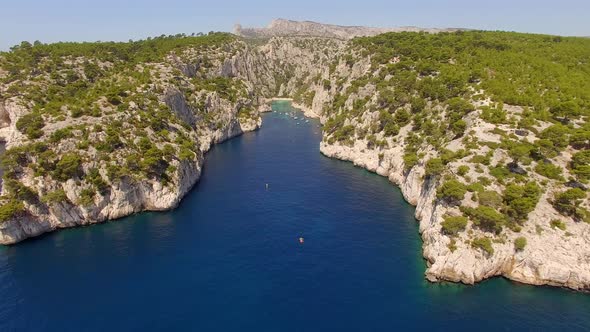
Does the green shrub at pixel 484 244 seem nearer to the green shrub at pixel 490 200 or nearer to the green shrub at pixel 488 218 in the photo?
the green shrub at pixel 488 218

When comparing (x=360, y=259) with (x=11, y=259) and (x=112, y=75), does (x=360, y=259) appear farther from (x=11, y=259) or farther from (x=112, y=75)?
(x=112, y=75)

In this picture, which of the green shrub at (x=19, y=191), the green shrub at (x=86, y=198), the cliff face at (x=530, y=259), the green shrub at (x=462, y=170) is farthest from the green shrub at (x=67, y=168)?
the green shrub at (x=462, y=170)

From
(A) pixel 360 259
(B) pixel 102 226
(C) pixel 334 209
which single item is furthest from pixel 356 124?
(B) pixel 102 226

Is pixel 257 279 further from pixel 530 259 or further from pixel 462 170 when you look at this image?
pixel 530 259

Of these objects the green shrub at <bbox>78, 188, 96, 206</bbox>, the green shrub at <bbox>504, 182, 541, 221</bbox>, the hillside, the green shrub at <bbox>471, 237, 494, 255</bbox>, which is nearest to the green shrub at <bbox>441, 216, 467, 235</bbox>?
the hillside

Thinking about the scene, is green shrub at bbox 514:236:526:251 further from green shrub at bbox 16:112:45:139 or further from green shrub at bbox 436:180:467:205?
green shrub at bbox 16:112:45:139

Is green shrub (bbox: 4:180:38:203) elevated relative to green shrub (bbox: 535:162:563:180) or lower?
→ lower
